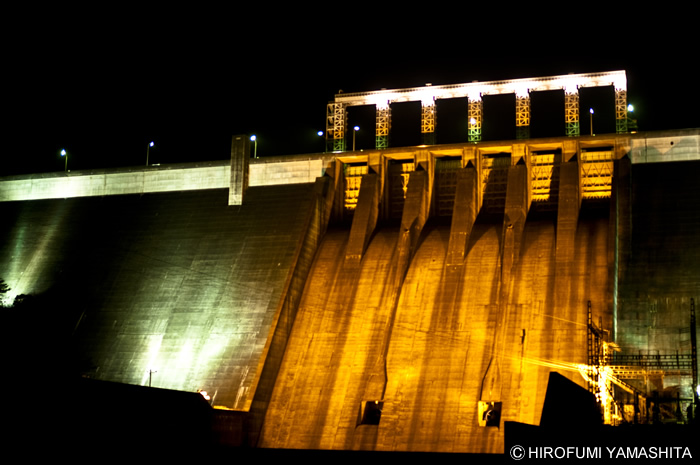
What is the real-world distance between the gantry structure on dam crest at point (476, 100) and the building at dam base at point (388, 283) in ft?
5.67

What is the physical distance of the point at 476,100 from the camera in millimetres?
50031

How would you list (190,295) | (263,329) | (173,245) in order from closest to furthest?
(263,329) → (190,295) → (173,245)

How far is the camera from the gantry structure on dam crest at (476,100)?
48.0 metres

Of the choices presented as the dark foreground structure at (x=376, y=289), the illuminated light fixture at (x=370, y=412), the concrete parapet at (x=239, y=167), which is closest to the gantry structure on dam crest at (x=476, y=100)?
the dark foreground structure at (x=376, y=289)

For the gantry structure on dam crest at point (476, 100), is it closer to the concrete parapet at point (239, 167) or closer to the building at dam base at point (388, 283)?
the building at dam base at point (388, 283)

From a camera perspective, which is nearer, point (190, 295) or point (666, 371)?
point (666, 371)

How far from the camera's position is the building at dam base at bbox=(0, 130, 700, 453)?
126ft

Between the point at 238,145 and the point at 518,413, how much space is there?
23.5 meters

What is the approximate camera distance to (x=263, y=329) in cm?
4325

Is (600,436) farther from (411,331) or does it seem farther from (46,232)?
(46,232)

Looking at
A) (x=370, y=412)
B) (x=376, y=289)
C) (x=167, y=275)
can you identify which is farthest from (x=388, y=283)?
(x=167, y=275)

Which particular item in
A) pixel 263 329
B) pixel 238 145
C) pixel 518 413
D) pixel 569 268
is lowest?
pixel 518 413

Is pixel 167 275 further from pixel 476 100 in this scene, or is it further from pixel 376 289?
pixel 476 100

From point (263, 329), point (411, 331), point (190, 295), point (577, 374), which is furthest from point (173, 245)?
point (577, 374)
